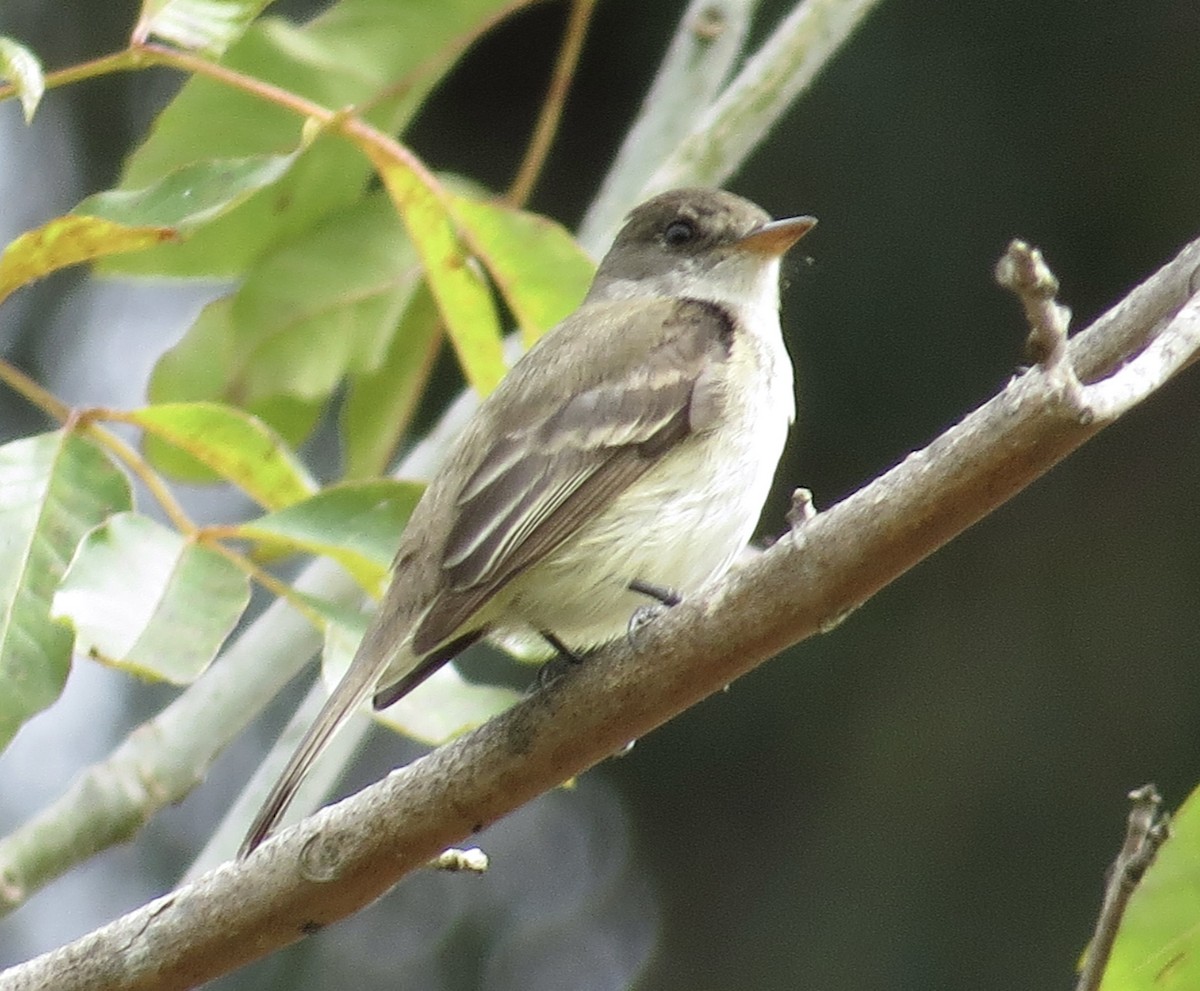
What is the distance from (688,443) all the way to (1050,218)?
2442 millimetres

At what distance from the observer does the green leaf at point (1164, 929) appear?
2.10 m

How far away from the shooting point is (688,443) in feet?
9.78

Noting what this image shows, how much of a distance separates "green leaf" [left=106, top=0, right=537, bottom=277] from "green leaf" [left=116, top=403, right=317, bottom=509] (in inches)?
28.8

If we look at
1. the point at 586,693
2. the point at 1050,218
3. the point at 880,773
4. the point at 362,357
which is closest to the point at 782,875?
the point at 880,773

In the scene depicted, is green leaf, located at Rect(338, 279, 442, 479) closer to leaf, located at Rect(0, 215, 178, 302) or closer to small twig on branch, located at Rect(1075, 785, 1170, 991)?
leaf, located at Rect(0, 215, 178, 302)

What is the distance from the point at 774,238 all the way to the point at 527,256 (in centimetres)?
65

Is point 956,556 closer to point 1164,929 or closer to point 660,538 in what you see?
point 660,538

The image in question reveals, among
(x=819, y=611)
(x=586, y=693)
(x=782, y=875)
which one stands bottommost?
(x=782, y=875)

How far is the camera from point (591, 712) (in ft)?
7.51

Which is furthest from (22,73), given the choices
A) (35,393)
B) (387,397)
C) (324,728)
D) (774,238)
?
(774,238)

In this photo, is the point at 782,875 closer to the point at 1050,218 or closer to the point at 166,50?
the point at 1050,218

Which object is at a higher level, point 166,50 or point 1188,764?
point 166,50

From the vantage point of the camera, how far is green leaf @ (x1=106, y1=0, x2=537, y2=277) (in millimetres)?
3338

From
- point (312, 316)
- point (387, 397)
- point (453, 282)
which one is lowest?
point (387, 397)
